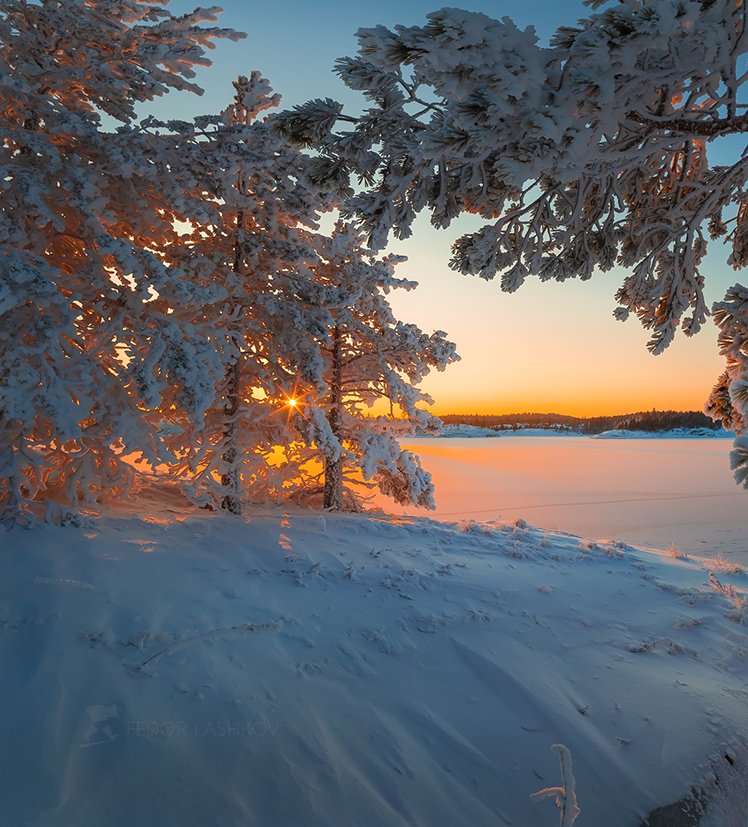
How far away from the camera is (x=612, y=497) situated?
16062mm

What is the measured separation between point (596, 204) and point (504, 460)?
24.3m

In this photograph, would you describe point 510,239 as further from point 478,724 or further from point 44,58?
point 44,58

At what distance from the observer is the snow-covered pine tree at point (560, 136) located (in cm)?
238

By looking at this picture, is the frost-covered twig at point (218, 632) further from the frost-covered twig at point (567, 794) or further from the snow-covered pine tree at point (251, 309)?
the snow-covered pine tree at point (251, 309)

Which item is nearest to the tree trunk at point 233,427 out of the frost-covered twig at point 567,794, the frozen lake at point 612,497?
the frost-covered twig at point 567,794

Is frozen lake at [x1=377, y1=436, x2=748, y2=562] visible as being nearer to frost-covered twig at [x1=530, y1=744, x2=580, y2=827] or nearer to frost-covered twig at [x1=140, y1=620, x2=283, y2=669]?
frost-covered twig at [x1=530, y1=744, x2=580, y2=827]

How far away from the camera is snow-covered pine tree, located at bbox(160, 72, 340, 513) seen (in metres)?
7.10

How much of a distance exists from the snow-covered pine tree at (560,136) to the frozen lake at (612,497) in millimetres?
7827

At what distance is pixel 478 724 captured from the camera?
10.2 ft

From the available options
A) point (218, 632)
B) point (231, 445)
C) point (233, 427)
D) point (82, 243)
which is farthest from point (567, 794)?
point (82, 243)

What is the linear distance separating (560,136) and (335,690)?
4.02m

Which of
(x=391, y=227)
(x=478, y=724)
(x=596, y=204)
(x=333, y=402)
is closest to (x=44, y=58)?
(x=391, y=227)

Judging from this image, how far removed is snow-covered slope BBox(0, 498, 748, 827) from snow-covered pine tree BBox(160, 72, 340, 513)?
93.6 inches

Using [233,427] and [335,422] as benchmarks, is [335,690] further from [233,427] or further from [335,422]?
[335,422]
